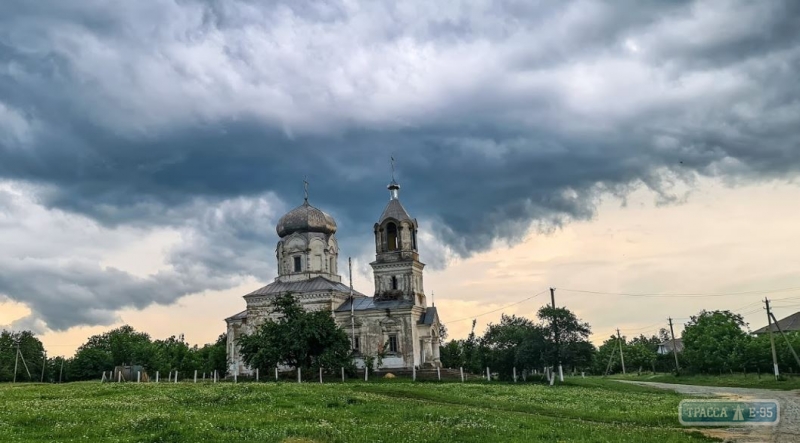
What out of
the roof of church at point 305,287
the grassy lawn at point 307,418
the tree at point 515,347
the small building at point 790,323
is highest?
the roof of church at point 305,287

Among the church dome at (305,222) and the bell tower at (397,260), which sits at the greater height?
the church dome at (305,222)

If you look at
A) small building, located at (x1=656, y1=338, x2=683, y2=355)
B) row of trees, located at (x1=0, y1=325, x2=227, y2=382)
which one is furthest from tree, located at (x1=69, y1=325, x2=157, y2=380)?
small building, located at (x1=656, y1=338, x2=683, y2=355)

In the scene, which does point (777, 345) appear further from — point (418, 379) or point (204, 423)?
point (204, 423)

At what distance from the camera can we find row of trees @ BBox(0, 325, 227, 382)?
301 ft

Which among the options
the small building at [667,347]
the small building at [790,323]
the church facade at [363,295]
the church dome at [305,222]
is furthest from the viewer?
the small building at [667,347]

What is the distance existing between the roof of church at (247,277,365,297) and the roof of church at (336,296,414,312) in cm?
162

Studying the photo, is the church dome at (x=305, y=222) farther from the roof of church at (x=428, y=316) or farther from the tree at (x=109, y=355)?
the tree at (x=109, y=355)

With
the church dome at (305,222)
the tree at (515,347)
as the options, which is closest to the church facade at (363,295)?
the church dome at (305,222)

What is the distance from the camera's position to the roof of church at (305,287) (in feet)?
219

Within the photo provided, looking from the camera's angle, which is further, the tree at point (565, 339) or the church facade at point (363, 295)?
the church facade at point (363, 295)

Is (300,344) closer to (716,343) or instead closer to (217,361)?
(217,361)

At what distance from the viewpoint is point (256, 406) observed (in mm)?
26438

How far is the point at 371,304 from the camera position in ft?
217

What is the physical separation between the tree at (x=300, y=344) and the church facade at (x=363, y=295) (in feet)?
29.7
